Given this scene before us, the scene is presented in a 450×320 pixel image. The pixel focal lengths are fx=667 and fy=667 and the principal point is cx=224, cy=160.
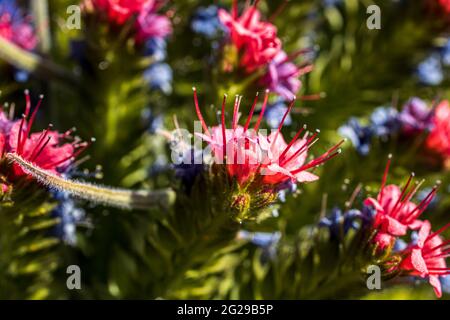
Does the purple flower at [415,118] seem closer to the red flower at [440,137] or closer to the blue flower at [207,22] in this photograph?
the red flower at [440,137]

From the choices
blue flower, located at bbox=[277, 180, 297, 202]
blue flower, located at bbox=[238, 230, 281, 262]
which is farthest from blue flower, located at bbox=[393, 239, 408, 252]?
blue flower, located at bbox=[238, 230, 281, 262]

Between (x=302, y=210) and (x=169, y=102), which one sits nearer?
(x=302, y=210)

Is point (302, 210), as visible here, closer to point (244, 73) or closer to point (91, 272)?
point (244, 73)

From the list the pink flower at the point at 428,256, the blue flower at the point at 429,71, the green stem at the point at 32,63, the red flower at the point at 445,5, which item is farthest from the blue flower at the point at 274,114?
the blue flower at the point at 429,71

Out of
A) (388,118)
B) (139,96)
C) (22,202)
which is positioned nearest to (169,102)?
(139,96)
